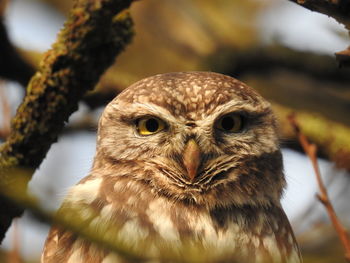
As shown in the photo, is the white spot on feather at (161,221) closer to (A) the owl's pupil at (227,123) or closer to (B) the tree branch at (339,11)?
(A) the owl's pupil at (227,123)

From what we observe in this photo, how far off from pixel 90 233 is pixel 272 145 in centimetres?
218

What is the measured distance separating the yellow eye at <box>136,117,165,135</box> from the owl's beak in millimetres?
217

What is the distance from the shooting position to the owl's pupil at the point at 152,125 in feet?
12.7

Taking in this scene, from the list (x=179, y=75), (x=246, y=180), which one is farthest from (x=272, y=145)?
(x=179, y=75)

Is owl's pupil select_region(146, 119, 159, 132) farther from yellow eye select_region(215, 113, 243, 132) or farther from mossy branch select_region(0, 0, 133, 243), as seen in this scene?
mossy branch select_region(0, 0, 133, 243)

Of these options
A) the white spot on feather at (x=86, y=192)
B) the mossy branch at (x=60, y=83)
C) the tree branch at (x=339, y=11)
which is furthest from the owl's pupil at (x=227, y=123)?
the tree branch at (x=339, y=11)

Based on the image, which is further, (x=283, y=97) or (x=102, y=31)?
(x=283, y=97)

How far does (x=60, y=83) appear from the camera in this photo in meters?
3.19

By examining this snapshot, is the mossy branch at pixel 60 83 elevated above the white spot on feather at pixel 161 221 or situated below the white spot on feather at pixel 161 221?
above

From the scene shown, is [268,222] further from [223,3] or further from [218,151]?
[223,3]

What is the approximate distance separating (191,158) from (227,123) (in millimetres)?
408

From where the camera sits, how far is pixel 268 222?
3.74 metres

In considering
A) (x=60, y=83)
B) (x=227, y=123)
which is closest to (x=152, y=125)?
(x=227, y=123)

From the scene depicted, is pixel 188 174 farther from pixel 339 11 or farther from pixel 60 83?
pixel 339 11
